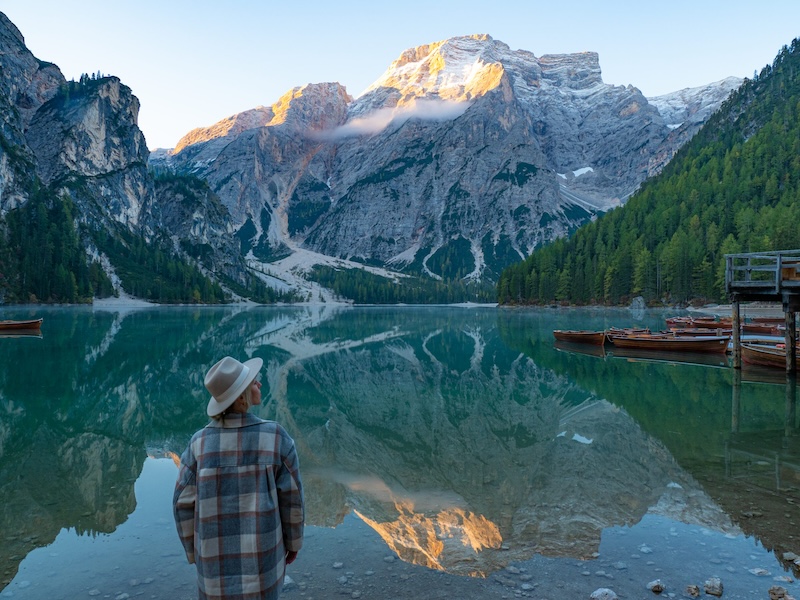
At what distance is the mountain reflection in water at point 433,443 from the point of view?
37.3ft

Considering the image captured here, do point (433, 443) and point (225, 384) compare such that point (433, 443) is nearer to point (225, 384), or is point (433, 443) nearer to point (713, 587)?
point (713, 587)

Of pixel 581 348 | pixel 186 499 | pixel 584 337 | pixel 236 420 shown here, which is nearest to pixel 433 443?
pixel 186 499

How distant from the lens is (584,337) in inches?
1944

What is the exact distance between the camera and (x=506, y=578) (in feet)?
29.3

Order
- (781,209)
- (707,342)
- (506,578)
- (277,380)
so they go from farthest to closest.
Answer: (781,209) < (707,342) < (277,380) < (506,578)

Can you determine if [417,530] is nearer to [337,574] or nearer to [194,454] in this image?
[337,574]

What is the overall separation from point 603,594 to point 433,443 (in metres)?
10.5

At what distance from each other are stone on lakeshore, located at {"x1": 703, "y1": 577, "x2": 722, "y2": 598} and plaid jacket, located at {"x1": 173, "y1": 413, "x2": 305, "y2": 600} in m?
6.80

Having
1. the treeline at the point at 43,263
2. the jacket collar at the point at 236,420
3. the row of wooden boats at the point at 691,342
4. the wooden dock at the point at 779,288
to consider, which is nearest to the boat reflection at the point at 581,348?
the row of wooden boats at the point at 691,342

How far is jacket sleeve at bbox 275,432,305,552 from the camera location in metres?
5.21

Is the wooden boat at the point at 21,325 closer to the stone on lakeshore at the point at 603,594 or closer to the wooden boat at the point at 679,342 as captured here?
the wooden boat at the point at 679,342

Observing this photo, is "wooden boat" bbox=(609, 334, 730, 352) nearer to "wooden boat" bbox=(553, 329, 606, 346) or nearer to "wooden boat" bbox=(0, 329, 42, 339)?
"wooden boat" bbox=(553, 329, 606, 346)

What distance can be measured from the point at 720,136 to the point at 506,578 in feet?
674

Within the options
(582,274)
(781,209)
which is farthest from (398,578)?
(582,274)
